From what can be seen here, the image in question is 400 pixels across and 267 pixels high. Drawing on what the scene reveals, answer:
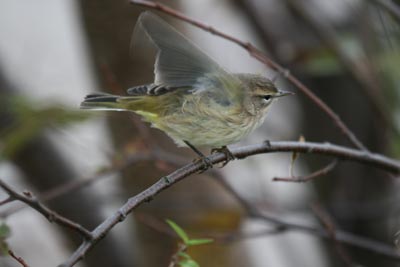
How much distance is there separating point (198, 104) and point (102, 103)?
1.33 feet

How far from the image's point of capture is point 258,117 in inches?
126

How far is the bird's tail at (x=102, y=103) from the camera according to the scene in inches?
112

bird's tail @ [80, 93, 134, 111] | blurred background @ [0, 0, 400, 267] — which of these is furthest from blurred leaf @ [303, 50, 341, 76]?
bird's tail @ [80, 93, 134, 111]

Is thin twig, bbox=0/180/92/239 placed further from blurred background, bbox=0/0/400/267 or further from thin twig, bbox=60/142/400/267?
blurred background, bbox=0/0/400/267

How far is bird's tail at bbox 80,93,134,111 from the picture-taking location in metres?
2.86

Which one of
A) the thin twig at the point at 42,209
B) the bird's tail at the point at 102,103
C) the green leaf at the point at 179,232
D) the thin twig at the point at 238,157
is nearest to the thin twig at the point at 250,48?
the thin twig at the point at 238,157

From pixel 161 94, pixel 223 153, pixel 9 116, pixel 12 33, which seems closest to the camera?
pixel 223 153

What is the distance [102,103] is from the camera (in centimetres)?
289

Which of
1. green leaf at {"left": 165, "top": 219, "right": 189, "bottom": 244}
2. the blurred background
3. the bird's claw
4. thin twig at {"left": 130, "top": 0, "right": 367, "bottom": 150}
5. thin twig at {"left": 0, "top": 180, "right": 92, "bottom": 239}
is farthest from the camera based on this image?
the blurred background

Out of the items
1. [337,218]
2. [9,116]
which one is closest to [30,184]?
[9,116]

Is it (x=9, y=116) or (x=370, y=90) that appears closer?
(x=370, y=90)

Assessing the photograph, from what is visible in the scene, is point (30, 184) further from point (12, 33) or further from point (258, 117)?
point (12, 33)

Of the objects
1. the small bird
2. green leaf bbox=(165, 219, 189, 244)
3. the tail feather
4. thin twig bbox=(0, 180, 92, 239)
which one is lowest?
thin twig bbox=(0, 180, 92, 239)

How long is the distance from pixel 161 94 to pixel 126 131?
2.13 metres
